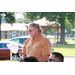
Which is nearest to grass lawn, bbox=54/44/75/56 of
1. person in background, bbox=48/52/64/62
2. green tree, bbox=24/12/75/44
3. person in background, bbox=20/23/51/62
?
green tree, bbox=24/12/75/44

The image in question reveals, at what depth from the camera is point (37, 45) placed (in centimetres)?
252

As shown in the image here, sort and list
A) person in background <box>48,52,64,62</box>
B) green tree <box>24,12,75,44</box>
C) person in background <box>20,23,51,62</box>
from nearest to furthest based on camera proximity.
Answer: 1. person in background <box>48,52,64,62</box>
2. person in background <box>20,23,51,62</box>
3. green tree <box>24,12,75,44</box>

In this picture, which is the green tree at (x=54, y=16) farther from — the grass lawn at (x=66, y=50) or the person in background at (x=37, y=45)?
the person in background at (x=37, y=45)

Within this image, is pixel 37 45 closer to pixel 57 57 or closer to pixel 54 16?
pixel 57 57

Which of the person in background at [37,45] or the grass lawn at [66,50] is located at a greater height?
the person in background at [37,45]

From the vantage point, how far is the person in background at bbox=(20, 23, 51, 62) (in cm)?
246

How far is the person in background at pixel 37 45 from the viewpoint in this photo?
96.7 inches

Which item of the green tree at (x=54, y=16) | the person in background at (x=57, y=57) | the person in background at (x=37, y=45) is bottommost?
the person in background at (x=57, y=57)

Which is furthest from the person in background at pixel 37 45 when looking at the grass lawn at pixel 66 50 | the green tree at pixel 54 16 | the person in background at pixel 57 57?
the green tree at pixel 54 16

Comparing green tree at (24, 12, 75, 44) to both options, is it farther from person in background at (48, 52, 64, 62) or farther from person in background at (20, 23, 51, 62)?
person in background at (48, 52, 64, 62)

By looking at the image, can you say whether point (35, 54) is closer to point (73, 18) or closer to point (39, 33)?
point (39, 33)

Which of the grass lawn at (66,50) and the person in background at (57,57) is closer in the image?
the person in background at (57,57)

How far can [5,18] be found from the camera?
11.3 m
